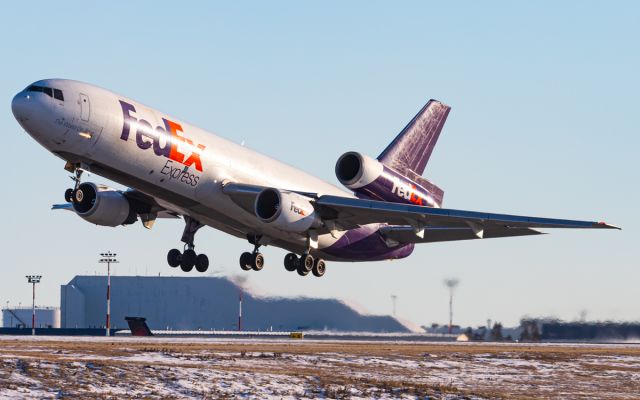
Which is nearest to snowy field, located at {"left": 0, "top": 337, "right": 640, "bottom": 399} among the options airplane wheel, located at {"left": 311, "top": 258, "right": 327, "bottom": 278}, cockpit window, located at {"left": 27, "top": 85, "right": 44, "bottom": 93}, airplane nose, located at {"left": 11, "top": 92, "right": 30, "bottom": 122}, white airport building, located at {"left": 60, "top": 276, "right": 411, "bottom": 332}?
airplane wheel, located at {"left": 311, "top": 258, "right": 327, "bottom": 278}

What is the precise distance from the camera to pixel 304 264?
169ft

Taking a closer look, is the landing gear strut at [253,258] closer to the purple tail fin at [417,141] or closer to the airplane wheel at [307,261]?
the airplane wheel at [307,261]

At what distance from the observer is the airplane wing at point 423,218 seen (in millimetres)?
46938

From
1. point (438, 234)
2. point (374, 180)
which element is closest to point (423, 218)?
point (374, 180)

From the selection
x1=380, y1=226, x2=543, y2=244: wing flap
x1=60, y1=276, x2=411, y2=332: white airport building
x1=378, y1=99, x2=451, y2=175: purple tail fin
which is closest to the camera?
x1=380, y1=226, x2=543, y2=244: wing flap

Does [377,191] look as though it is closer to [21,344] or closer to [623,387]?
[623,387]

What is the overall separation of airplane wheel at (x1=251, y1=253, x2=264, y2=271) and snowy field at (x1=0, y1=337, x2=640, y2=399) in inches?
172

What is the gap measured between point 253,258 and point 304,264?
103 inches

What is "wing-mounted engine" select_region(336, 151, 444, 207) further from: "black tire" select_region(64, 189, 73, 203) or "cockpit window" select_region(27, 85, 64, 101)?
"cockpit window" select_region(27, 85, 64, 101)

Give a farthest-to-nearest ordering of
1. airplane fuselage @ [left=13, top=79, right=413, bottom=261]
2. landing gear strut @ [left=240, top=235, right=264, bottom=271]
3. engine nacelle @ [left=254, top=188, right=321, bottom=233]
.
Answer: landing gear strut @ [left=240, top=235, right=264, bottom=271] < engine nacelle @ [left=254, top=188, right=321, bottom=233] < airplane fuselage @ [left=13, top=79, right=413, bottom=261]

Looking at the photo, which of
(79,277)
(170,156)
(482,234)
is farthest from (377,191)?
(79,277)

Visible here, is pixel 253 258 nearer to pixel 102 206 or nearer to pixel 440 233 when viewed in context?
pixel 102 206

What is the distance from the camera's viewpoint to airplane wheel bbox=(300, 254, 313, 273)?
168 feet

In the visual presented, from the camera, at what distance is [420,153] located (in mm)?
59094
